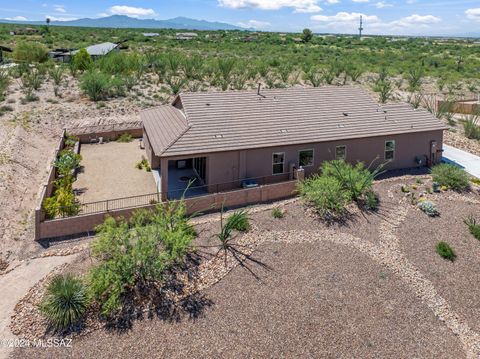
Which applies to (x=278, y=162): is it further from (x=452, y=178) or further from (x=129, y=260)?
(x=129, y=260)

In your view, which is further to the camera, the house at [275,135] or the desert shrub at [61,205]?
the house at [275,135]

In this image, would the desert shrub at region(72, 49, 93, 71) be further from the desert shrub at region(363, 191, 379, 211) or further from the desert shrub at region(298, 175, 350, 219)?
the desert shrub at region(363, 191, 379, 211)

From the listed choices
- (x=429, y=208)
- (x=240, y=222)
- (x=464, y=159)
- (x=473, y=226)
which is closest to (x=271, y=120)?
(x=240, y=222)

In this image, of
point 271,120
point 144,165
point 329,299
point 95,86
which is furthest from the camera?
point 95,86

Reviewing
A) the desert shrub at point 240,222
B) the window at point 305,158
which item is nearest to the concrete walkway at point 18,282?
the desert shrub at point 240,222

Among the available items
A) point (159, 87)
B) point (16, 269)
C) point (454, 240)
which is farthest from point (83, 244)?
point (159, 87)

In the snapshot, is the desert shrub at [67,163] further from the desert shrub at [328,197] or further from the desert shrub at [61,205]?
the desert shrub at [328,197]
